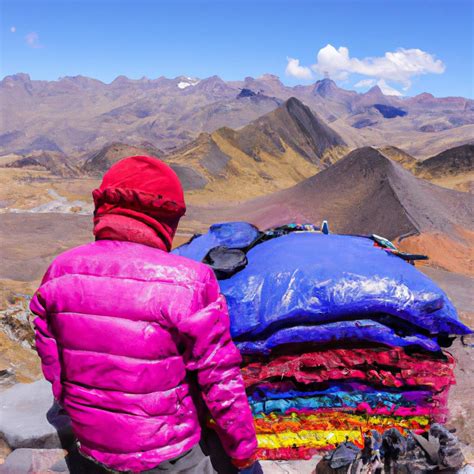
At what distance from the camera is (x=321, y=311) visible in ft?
7.97

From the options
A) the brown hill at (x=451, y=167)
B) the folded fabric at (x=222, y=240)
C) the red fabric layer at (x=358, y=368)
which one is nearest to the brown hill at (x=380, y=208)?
the folded fabric at (x=222, y=240)

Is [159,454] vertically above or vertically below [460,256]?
above

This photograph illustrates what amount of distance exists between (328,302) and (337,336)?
22 cm

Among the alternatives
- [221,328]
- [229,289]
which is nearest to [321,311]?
[229,289]

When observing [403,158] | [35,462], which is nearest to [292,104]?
[403,158]

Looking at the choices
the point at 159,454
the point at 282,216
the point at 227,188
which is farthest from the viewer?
the point at 227,188

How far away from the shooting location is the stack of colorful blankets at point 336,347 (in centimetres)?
244

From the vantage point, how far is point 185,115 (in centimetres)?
A: 6281

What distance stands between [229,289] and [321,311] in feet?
1.85

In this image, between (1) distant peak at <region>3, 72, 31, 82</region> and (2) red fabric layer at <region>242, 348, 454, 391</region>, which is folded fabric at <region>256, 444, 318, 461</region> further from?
(1) distant peak at <region>3, 72, 31, 82</region>

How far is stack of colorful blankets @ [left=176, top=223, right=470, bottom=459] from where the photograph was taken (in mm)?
2441

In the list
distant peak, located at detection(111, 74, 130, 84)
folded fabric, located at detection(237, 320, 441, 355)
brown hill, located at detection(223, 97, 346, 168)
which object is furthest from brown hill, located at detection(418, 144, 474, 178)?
distant peak, located at detection(111, 74, 130, 84)

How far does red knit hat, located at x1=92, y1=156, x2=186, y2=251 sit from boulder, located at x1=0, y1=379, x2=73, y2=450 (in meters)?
1.53

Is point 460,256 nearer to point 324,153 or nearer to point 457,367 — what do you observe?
point 457,367
